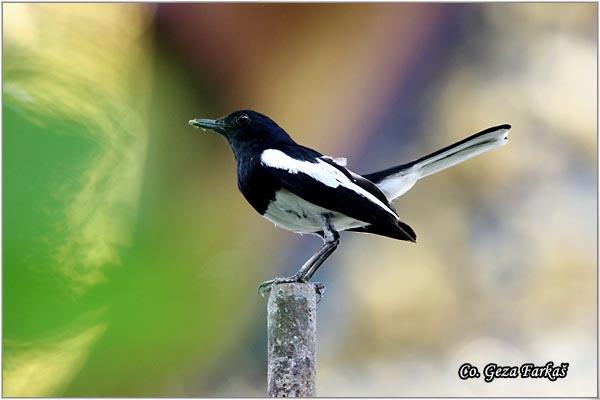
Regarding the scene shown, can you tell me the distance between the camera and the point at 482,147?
4238 millimetres

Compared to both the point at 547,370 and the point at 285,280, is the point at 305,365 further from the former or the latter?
the point at 547,370

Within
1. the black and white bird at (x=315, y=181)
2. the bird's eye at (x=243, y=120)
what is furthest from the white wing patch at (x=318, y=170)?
the bird's eye at (x=243, y=120)

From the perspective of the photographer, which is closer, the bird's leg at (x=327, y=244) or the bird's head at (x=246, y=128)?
the bird's leg at (x=327, y=244)

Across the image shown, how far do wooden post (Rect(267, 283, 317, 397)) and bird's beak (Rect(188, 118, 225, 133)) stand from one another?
4.62ft

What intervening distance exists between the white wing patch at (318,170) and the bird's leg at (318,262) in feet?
0.63

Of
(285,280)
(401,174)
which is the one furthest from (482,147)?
(285,280)

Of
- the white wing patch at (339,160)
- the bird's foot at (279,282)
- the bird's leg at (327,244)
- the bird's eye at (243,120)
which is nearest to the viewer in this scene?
the bird's foot at (279,282)

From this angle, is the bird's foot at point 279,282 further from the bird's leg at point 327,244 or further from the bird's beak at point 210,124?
the bird's beak at point 210,124

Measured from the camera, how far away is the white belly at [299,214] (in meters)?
3.97

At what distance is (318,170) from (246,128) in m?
0.54

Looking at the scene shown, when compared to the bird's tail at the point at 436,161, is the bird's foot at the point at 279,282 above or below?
below

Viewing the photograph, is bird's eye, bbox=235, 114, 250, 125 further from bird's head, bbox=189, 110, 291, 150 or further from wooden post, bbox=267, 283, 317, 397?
wooden post, bbox=267, 283, 317, 397

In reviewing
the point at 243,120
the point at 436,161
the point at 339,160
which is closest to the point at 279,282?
the point at 339,160

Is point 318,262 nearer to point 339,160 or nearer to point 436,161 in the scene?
point 339,160
